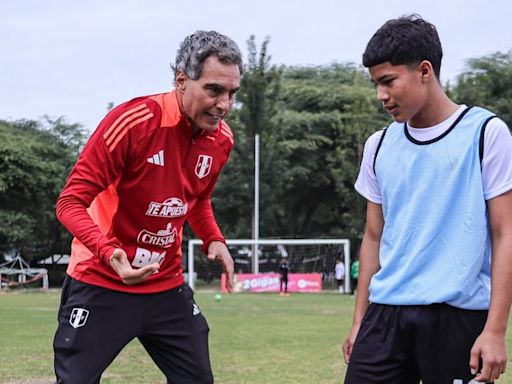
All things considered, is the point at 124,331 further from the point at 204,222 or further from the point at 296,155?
the point at 296,155

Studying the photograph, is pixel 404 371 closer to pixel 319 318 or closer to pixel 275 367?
pixel 275 367

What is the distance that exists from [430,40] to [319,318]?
15.6 m

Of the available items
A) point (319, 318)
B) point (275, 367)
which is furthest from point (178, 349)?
point (319, 318)

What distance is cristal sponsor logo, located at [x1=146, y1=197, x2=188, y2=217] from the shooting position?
4.79 m

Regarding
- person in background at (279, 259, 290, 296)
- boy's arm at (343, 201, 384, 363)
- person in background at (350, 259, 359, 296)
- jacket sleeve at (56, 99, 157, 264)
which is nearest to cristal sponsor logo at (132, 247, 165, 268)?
jacket sleeve at (56, 99, 157, 264)

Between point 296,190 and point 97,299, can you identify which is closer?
point 97,299

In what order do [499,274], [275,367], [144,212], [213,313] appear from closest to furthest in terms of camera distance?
[499,274] < [144,212] < [275,367] < [213,313]

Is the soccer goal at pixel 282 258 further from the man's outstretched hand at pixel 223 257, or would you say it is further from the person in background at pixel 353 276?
the man's outstretched hand at pixel 223 257

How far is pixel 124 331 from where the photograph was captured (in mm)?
4836

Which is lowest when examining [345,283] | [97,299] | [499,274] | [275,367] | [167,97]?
[345,283]

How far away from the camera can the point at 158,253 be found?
16.2 ft

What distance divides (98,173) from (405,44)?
1747 mm

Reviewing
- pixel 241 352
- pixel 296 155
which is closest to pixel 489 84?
pixel 296 155

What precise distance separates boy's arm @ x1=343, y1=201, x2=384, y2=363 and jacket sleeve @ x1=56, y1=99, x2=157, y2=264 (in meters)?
1.23
